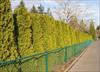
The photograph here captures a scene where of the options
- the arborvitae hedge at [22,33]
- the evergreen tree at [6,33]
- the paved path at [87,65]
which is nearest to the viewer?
the evergreen tree at [6,33]

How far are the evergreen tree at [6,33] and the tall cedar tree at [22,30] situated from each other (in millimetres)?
2139

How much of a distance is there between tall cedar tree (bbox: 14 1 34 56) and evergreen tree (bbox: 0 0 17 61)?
2.14 metres

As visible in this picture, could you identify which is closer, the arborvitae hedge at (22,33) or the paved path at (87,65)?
the arborvitae hedge at (22,33)

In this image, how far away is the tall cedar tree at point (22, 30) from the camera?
13.8 metres

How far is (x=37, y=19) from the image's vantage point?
16484 millimetres

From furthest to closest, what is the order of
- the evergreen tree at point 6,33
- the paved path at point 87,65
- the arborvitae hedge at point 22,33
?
the paved path at point 87,65, the arborvitae hedge at point 22,33, the evergreen tree at point 6,33

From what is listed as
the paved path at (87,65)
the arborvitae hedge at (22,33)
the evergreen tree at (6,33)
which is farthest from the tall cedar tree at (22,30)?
the paved path at (87,65)

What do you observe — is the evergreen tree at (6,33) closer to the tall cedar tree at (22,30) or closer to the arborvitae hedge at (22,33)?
the arborvitae hedge at (22,33)

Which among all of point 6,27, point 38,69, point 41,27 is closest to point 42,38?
point 41,27

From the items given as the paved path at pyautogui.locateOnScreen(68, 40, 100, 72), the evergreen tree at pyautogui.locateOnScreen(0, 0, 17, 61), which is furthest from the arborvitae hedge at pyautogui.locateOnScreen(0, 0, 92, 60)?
the paved path at pyautogui.locateOnScreen(68, 40, 100, 72)

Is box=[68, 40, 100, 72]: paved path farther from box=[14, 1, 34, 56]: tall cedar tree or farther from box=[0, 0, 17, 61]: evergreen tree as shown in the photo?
box=[0, 0, 17, 61]: evergreen tree

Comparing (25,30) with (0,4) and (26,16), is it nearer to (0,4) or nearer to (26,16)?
(26,16)

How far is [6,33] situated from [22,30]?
296 centimetres

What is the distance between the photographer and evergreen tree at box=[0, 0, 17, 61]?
36.0 feet
